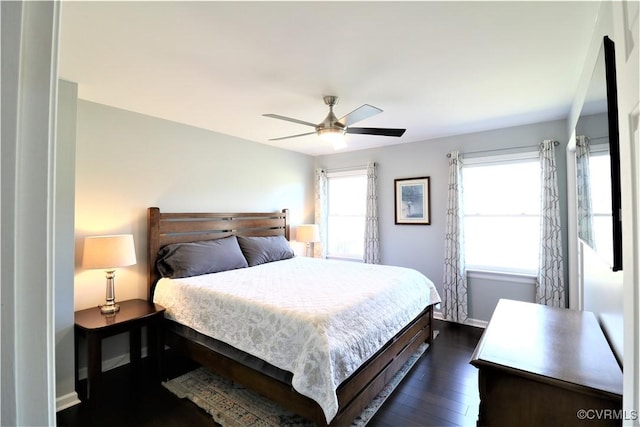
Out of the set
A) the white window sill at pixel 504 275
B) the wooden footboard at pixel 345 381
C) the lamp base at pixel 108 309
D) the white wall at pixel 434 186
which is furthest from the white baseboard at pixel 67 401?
the white window sill at pixel 504 275

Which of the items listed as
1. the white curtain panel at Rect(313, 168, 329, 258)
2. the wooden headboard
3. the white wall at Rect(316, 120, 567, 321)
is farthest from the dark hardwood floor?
the white curtain panel at Rect(313, 168, 329, 258)

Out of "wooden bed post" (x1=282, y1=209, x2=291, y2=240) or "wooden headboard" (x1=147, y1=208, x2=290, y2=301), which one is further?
"wooden bed post" (x1=282, y1=209, x2=291, y2=240)

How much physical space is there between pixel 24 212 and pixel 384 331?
2.31m

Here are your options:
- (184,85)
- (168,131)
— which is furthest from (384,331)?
(168,131)

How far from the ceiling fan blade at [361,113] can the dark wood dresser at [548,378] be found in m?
1.71

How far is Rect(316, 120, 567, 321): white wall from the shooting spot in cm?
359

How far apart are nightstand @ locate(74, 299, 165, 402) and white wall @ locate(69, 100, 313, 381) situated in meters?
0.14

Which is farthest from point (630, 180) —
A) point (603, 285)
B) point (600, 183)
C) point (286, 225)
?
point (286, 225)

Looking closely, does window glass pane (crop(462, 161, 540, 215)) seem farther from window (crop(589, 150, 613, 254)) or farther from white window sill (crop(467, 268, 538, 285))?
window (crop(589, 150, 613, 254))

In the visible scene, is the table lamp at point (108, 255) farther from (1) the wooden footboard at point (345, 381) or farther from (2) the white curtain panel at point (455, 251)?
(2) the white curtain panel at point (455, 251)

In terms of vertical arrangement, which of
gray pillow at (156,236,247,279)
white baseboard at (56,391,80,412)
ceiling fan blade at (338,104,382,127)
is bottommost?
white baseboard at (56,391,80,412)

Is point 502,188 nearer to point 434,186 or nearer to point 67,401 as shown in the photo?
point 434,186

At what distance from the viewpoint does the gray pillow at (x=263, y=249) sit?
378 centimetres

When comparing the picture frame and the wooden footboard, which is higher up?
the picture frame
